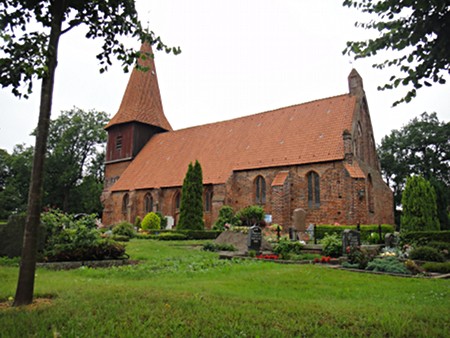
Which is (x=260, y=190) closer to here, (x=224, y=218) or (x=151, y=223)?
(x=224, y=218)

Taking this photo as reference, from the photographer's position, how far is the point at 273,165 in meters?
24.1

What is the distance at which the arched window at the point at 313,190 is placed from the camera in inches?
882

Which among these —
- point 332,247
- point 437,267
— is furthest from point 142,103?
point 437,267

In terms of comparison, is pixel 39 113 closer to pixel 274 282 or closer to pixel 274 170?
pixel 274 282

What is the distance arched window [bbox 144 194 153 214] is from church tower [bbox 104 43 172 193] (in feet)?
19.6

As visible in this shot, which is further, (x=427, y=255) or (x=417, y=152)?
(x=417, y=152)

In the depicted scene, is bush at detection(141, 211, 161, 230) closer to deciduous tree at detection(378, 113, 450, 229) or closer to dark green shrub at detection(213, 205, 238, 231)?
dark green shrub at detection(213, 205, 238, 231)

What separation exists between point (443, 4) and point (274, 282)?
5.15 metres

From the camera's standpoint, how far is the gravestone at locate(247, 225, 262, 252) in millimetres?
13359

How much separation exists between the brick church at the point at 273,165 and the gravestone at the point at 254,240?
9.00m

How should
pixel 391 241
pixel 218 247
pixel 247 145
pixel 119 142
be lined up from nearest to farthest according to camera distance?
1. pixel 218 247
2. pixel 391 241
3. pixel 247 145
4. pixel 119 142

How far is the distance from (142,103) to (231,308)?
33.4 m

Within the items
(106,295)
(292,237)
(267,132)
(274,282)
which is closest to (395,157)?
(267,132)

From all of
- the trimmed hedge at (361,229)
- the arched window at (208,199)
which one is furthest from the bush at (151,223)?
the trimmed hedge at (361,229)
